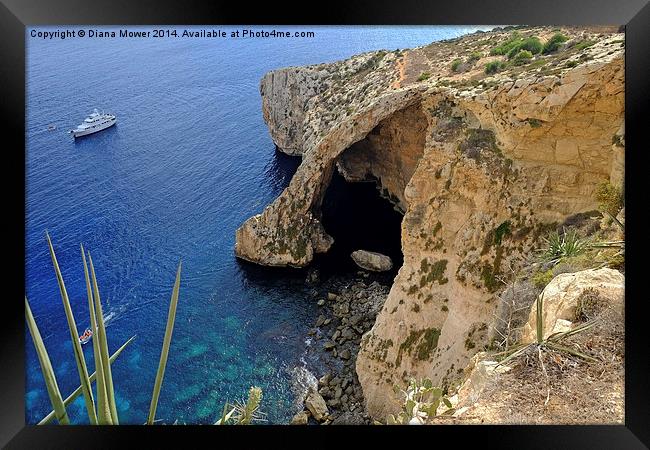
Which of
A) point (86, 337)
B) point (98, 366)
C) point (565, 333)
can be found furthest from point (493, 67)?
point (98, 366)

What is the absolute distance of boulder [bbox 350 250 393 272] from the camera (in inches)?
1003

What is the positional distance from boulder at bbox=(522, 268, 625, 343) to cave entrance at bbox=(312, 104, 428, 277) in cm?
1680

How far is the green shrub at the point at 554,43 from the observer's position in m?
16.3

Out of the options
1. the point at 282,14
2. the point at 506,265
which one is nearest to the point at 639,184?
the point at 282,14

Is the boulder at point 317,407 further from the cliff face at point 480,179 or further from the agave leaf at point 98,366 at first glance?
the agave leaf at point 98,366

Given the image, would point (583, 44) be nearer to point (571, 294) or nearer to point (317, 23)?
point (571, 294)

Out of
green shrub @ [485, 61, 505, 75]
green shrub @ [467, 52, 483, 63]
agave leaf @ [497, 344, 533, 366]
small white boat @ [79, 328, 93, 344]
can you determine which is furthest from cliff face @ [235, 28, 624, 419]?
small white boat @ [79, 328, 93, 344]

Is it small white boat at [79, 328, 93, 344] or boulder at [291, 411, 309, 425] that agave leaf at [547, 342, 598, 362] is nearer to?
boulder at [291, 411, 309, 425]

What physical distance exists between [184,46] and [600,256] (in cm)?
989

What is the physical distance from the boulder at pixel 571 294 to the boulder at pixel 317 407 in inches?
413

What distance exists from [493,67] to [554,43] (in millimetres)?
2423

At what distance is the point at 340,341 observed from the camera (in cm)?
2103

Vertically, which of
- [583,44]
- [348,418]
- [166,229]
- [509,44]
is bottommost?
[348,418]

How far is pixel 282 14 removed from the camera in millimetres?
6801
